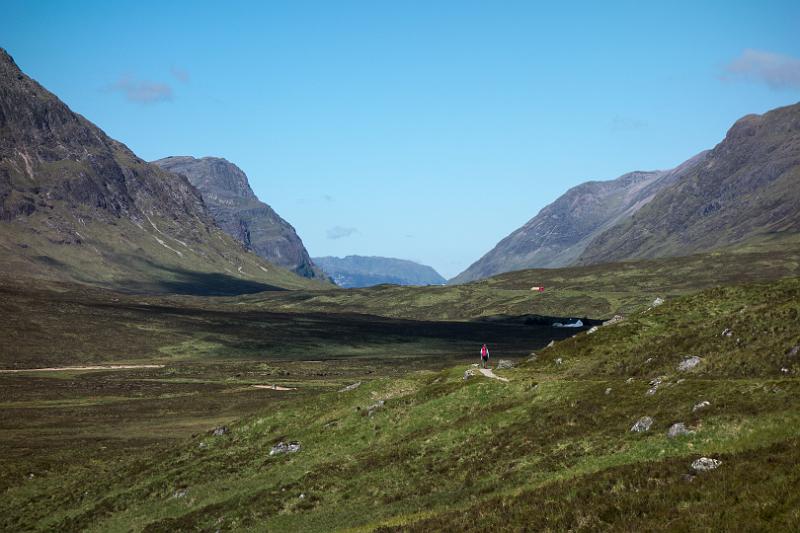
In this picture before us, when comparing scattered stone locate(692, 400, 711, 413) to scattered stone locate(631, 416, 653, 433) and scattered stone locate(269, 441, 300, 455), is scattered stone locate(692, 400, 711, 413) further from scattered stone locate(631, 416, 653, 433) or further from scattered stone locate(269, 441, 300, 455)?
Result: scattered stone locate(269, 441, 300, 455)

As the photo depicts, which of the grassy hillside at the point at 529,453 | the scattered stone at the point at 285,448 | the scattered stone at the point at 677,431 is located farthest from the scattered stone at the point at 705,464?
the scattered stone at the point at 285,448

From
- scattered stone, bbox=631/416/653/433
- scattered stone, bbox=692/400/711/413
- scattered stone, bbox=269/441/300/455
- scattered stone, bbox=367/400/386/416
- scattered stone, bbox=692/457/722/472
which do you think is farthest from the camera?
scattered stone, bbox=367/400/386/416

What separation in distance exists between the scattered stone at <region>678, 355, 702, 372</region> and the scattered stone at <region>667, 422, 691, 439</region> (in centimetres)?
2040

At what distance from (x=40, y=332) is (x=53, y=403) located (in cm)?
8543

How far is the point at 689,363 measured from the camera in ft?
176

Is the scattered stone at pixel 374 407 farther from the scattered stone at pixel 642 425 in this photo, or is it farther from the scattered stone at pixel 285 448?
the scattered stone at pixel 642 425

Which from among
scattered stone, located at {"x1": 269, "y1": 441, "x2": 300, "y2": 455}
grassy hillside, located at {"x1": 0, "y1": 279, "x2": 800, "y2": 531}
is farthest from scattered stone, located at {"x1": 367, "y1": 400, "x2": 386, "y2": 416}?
scattered stone, located at {"x1": 269, "y1": 441, "x2": 300, "y2": 455}

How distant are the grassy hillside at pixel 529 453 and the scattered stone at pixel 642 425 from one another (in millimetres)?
315

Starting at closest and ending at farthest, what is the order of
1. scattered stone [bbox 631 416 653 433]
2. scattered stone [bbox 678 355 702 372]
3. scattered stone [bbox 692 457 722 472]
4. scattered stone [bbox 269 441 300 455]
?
scattered stone [bbox 692 457 722 472] → scattered stone [bbox 631 416 653 433] → scattered stone [bbox 678 355 702 372] → scattered stone [bbox 269 441 300 455]

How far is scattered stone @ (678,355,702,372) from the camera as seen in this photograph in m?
53.0

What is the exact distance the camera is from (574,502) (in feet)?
88.5

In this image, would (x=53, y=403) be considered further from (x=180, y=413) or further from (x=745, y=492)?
(x=745, y=492)

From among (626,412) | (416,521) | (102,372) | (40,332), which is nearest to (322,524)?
(416,521)

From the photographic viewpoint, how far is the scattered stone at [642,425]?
35.8 m
